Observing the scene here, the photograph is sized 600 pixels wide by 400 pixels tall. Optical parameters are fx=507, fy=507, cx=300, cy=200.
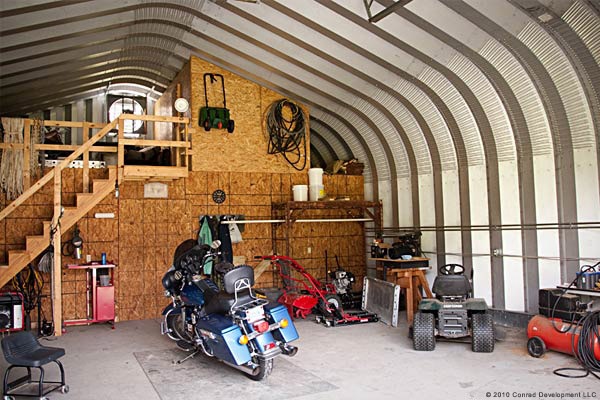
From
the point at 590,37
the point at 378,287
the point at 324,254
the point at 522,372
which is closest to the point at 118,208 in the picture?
the point at 324,254

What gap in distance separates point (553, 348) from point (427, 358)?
142 cm

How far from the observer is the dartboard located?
9.73 metres

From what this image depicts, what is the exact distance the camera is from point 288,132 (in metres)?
10.3

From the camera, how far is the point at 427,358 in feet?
19.6

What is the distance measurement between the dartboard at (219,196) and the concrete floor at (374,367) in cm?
299

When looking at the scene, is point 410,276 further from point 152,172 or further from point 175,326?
point 152,172

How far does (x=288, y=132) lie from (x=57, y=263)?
4.87 meters

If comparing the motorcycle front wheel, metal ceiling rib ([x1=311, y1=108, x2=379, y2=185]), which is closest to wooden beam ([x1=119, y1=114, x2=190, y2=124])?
metal ceiling rib ([x1=311, y1=108, x2=379, y2=185])

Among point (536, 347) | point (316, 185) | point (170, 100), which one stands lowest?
point (536, 347)

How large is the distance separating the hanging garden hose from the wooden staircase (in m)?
3.22

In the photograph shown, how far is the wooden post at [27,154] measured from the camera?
848cm

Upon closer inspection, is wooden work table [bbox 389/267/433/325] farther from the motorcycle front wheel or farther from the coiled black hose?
the motorcycle front wheel

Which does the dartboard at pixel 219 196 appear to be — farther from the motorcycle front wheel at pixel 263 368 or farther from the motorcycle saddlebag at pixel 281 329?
the motorcycle front wheel at pixel 263 368

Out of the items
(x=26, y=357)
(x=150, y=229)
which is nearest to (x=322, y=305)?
(x=150, y=229)
